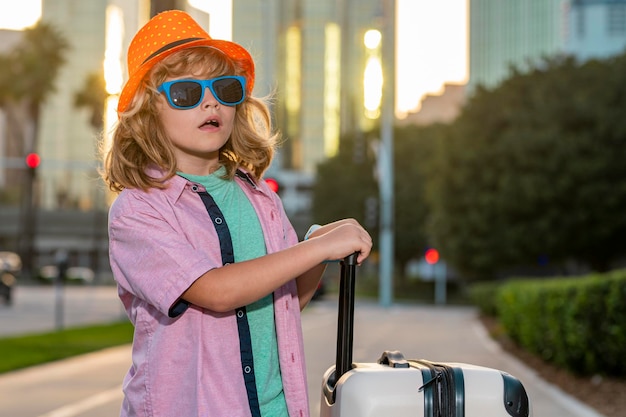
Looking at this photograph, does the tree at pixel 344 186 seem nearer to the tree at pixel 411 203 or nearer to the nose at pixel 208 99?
the tree at pixel 411 203

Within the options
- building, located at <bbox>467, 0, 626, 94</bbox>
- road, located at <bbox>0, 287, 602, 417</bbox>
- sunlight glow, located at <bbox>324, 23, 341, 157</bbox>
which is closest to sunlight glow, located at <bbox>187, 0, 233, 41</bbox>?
road, located at <bbox>0, 287, 602, 417</bbox>

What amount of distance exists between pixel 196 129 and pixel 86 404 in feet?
27.4

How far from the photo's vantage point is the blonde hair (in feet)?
8.53

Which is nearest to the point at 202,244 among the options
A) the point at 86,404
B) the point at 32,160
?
the point at 86,404

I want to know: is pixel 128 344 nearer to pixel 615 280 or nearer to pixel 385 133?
pixel 615 280

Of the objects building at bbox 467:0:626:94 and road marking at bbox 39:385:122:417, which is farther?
building at bbox 467:0:626:94

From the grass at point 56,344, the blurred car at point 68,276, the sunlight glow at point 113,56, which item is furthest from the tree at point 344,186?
the grass at point 56,344

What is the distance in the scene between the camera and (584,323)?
12102 millimetres

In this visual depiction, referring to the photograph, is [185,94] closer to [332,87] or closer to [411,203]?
[411,203]

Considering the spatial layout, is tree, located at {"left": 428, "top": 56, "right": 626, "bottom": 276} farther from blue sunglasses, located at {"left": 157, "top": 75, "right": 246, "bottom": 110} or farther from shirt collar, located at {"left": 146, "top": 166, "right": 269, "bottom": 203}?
shirt collar, located at {"left": 146, "top": 166, "right": 269, "bottom": 203}

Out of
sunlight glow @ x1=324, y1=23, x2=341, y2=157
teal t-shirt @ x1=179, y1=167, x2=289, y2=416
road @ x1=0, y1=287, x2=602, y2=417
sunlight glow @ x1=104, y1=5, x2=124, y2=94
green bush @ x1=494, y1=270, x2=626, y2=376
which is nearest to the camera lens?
teal t-shirt @ x1=179, y1=167, x2=289, y2=416

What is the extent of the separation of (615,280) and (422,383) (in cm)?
894

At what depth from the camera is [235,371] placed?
2453 millimetres

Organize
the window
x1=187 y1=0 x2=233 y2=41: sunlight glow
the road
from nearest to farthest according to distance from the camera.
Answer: the road → x1=187 y1=0 x2=233 y2=41: sunlight glow → the window
